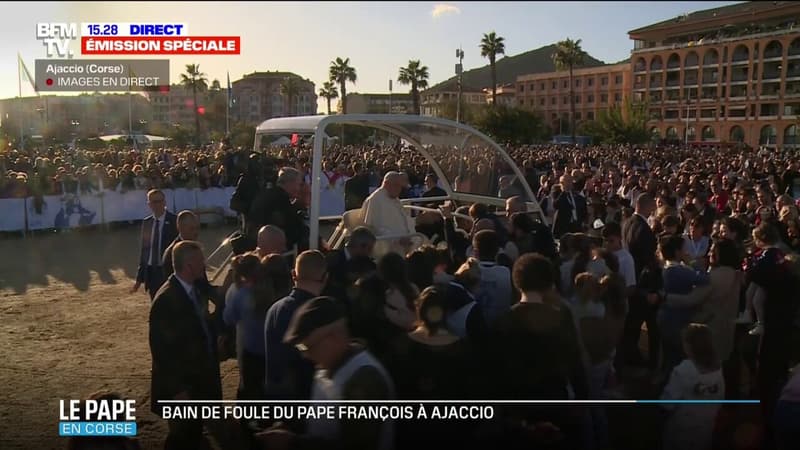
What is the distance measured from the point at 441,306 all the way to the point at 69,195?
46.2ft

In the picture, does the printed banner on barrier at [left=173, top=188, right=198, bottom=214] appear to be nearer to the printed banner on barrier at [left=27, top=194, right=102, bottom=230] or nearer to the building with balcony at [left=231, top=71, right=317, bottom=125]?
the printed banner on barrier at [left=27, top=194, right=102, bottom=230]

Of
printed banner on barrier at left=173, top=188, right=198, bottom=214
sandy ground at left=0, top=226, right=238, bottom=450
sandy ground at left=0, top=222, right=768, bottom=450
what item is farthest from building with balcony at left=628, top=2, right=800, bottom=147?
sandy ground at left=0, top=222, right=768, bottom=450

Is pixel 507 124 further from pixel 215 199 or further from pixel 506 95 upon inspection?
pixel 506 95

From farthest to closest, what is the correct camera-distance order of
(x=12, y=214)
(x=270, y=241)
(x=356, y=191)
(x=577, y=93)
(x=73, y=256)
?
(x=577, y=93) < (x=12, y=214) < (x=73, y=256) < (x=356, y=191) < (x=270, y=241)

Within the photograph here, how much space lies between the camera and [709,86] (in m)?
71.2

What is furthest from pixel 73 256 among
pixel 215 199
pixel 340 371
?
pixel 340 371

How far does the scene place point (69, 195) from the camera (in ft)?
48.9

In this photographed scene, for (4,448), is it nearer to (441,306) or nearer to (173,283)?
(173,283)

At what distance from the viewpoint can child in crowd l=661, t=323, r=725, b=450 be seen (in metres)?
3.49

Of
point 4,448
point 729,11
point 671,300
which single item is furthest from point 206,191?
point 729,11

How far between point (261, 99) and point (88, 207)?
96926 mm

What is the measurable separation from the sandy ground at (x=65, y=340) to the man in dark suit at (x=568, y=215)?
188 inches

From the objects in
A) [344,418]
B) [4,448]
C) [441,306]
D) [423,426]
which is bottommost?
[4,448]

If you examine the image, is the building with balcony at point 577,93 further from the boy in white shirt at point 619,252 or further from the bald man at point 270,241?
the bald man at point 270,241
